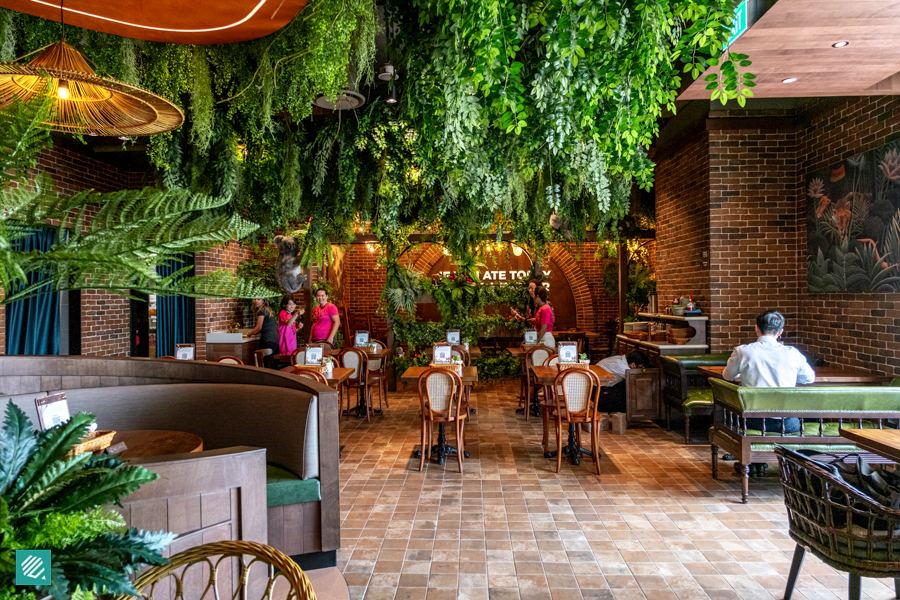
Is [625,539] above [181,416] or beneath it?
beneath

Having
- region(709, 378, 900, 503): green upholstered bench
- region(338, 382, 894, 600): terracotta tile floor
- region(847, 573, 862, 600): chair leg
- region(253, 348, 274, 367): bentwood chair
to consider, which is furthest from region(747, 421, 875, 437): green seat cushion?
region(253, 348, 274, 367): bentwood chair

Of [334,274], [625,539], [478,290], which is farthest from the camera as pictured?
[334,274]

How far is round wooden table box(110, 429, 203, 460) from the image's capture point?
8.39 feet

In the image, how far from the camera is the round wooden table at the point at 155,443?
8.39 ft

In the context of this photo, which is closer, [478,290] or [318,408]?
[318,408]

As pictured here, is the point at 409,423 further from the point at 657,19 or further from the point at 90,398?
the point at 657,19

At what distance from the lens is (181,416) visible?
11.6 ft

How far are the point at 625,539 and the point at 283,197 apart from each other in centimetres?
428

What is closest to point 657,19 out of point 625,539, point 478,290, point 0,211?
point 0,211

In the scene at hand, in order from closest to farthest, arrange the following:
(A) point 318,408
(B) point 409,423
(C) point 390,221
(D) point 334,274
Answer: (A) point 318,408
(C) point 390,221
(B) point 409,423
(D) point 334,274

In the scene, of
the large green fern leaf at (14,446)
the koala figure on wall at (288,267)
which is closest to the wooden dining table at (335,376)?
the koala figure on wall at (288,267)

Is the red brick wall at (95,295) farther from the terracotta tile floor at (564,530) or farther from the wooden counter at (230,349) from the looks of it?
the terracotta tile floor at (564,530)

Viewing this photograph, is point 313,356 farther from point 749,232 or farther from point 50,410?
point 749,232

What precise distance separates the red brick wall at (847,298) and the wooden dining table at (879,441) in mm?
2539
